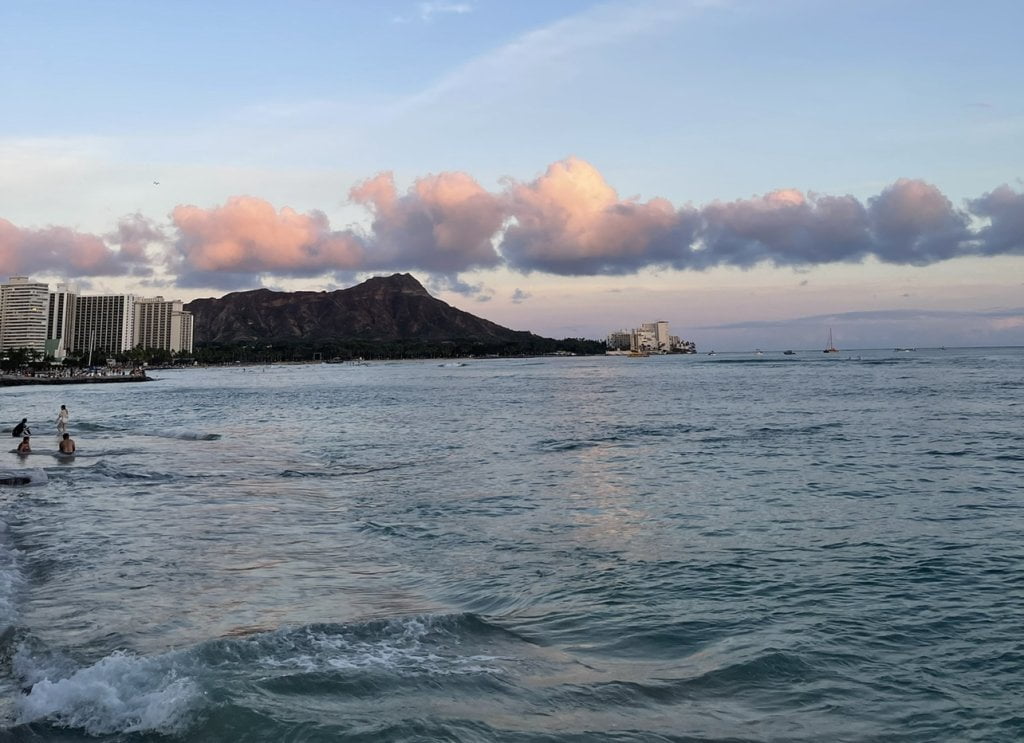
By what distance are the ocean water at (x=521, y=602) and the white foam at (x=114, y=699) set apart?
0.03m

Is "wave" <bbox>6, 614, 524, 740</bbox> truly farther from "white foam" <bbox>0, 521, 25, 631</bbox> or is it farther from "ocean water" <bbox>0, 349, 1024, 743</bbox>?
"white foam" <bbox>0, 521, 25, 631</bbox>

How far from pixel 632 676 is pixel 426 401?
68598mm

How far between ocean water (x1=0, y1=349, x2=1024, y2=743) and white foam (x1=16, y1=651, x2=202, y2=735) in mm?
31

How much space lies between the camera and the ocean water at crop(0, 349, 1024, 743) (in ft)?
25.4

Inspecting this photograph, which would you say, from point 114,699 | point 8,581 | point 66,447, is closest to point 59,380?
point 66,447

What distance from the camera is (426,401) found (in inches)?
3019

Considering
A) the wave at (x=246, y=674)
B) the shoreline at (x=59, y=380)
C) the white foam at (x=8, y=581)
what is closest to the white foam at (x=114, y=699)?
the wave at (x=246, y=674)

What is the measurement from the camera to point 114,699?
7789mm

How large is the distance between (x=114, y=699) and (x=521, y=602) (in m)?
5.71

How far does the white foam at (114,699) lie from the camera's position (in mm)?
7375

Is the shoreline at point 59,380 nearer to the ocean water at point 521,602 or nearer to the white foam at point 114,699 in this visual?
the ocean water at point 521,602

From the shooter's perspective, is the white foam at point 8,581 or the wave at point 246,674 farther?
the white foam at point 8,581

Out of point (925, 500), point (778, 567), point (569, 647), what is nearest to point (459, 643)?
point (569, 647)

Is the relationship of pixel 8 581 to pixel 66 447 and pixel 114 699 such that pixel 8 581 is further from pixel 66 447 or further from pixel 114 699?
pixel 66 447
